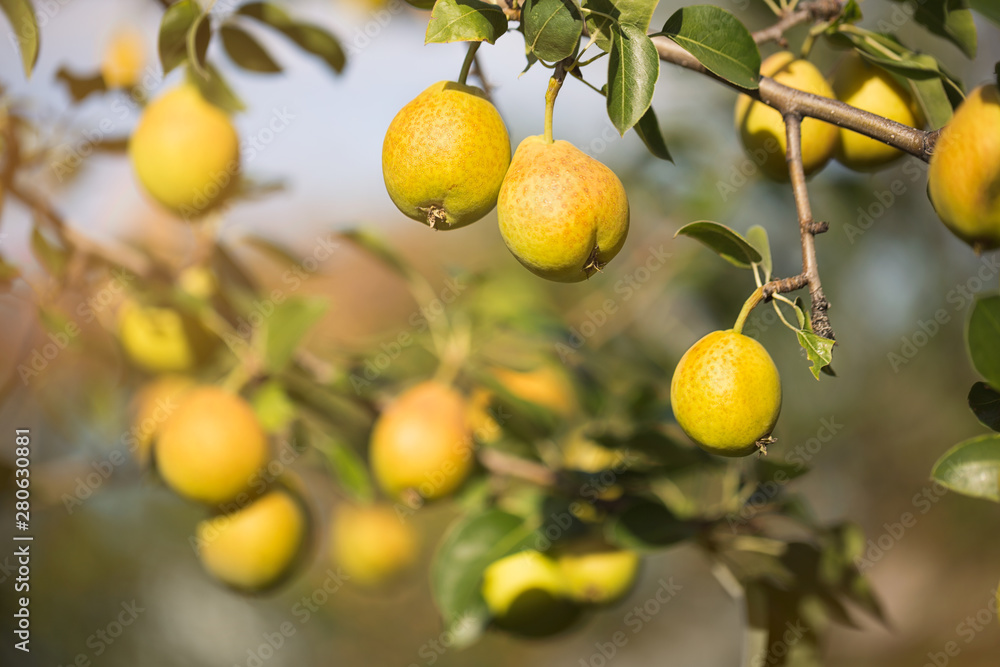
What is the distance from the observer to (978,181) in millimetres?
502

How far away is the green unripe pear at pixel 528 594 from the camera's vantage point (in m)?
1.01

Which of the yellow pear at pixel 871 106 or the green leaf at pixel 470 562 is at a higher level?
the yellow pear at pixel 871 106

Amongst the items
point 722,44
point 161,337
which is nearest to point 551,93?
point 722,44

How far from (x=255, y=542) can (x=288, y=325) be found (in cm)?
34

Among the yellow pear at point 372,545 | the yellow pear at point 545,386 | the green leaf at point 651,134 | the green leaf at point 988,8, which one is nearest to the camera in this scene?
the green leaf at point 988,8

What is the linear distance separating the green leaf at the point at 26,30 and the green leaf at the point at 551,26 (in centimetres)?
56

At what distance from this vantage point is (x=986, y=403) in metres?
0.56

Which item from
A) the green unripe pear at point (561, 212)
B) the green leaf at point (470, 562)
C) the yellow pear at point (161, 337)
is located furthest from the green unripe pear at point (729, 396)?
the yellow pear at point (161, 337)

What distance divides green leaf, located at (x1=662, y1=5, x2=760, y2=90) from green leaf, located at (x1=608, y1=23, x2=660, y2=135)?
0.20ft

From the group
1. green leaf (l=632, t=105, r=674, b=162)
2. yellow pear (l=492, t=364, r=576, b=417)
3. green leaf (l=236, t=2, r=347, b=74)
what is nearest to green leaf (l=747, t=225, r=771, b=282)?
green leaf (l=632, t=105, r=674, b=162)

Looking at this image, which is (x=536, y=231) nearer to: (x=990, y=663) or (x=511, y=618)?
(x=511, y=618)

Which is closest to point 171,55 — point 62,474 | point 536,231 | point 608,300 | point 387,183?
point 387,183

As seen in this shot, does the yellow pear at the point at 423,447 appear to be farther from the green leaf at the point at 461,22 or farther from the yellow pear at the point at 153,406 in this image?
the green leaf at the point at 461,22

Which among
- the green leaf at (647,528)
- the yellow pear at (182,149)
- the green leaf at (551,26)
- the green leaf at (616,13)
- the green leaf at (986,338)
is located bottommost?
the green leaf at (647,528)
